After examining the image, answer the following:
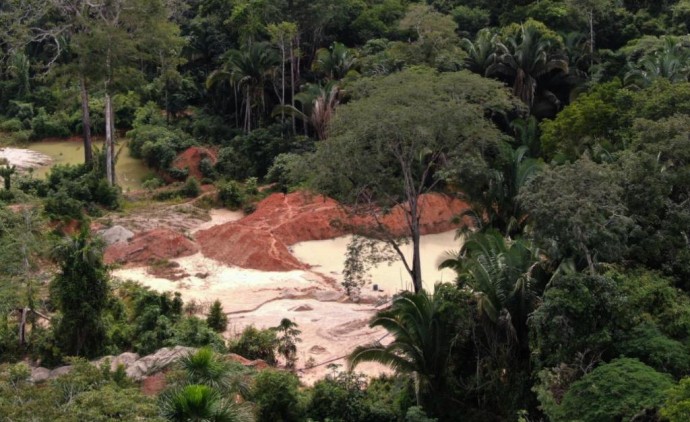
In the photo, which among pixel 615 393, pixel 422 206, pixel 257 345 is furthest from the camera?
pixel 422 206

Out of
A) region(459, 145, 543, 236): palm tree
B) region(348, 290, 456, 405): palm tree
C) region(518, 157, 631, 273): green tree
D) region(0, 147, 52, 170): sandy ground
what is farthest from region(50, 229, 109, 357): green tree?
region(0, 147, 52, 170): sandy ground

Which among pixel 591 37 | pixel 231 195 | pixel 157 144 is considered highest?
pixel 591 37

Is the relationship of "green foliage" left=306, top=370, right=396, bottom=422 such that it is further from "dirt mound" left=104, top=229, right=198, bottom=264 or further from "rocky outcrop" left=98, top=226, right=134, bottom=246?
"rocky outcrop" left=98, top=226, right=134, bottom=246

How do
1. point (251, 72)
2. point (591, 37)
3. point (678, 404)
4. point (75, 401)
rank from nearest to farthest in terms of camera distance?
1. point (678, 404)
2. point (75, 401)
3. point (591, 37)
4. point (251, 72)

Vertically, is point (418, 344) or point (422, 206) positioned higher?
point (422, 206)

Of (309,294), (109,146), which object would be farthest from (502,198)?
(109,146)

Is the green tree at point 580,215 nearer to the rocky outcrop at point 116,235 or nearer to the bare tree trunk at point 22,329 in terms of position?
the bare tree trunk at point 22,329

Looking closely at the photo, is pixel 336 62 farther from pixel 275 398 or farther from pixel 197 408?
pixel 197 408
